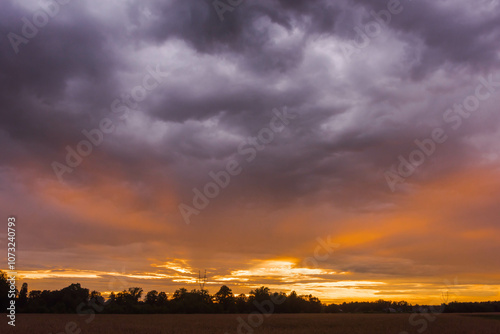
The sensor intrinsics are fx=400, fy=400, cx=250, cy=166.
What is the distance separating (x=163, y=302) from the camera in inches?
4929

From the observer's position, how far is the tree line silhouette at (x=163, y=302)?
332 ft

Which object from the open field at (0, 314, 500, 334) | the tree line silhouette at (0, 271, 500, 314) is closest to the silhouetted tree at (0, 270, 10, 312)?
the tree line silhouette at (0, 271, 500, 314)

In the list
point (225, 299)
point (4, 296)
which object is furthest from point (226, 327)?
point (225, 299)

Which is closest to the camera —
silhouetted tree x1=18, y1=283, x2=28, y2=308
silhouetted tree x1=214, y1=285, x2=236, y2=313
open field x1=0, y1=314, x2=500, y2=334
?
open field x1=0, y1=314, x2=500, y2=334

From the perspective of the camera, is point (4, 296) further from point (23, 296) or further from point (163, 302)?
point (163, 302)

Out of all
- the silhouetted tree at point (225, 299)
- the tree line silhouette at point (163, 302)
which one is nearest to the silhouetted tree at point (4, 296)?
the tree line silhouette at point (163, 302)

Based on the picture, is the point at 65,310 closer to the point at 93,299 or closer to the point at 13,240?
the point at 93,299

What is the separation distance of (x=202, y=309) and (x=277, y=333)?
8310 centimetres

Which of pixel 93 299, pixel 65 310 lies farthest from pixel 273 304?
pixel 65 310

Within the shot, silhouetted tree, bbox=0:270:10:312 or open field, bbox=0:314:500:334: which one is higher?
silhouetted tree, bbox=0:270:10:312

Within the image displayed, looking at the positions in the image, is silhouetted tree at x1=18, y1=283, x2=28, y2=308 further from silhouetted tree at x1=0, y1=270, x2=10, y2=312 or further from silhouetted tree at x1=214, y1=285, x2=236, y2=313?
silhouetted tree at x1=214, y1=285, x2=236, y2=313

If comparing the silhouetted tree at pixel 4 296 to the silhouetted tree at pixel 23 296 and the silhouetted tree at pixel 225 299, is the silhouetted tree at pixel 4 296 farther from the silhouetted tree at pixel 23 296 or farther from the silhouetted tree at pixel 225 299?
the silhouetted tree at pixel 225 299

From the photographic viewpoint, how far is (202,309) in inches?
4550

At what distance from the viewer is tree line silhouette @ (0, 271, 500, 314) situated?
10125 centimetres
